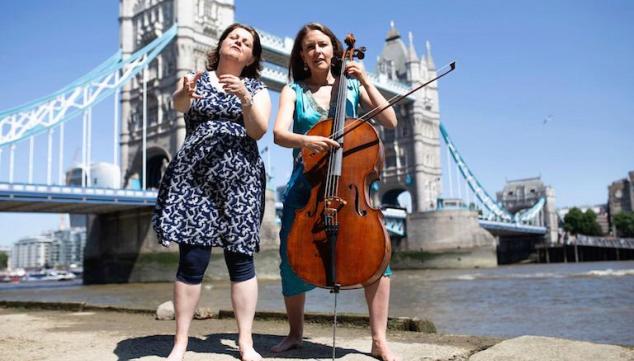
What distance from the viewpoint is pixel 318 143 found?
2.12m

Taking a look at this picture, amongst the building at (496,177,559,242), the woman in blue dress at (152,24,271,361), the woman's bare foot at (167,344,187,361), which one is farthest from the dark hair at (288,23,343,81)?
the building at (496,177,559,242)

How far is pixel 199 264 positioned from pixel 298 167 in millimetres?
613

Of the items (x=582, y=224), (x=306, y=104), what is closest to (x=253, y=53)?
(x=306, y=104)

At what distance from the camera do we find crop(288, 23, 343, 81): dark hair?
8.52 ft

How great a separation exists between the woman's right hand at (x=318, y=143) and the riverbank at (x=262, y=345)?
2.72 ft

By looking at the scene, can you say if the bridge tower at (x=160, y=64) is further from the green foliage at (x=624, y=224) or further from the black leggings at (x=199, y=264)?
the green foliage at (x=624, y=224)

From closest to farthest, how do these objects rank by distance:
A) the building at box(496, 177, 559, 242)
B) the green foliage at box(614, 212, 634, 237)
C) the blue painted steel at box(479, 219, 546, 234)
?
the blue painted steel at box(479, 219, 546, 234), the green foliage at box(614, 212, 634, 237), the building at box(496, 177, 559, 242)

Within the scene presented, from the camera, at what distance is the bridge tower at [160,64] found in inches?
1223

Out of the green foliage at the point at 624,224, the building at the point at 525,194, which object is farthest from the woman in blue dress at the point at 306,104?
the green foliage at the point at 624,224

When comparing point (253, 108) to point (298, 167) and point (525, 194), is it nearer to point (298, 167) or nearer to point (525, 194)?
point (298, 167)

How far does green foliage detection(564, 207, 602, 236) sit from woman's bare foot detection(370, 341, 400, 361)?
72.8 meters

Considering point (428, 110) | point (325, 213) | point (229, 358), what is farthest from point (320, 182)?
point (428, 110)

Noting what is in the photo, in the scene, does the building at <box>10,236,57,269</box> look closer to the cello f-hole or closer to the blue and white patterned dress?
the blue and white patterned dress

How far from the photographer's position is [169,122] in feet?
103
